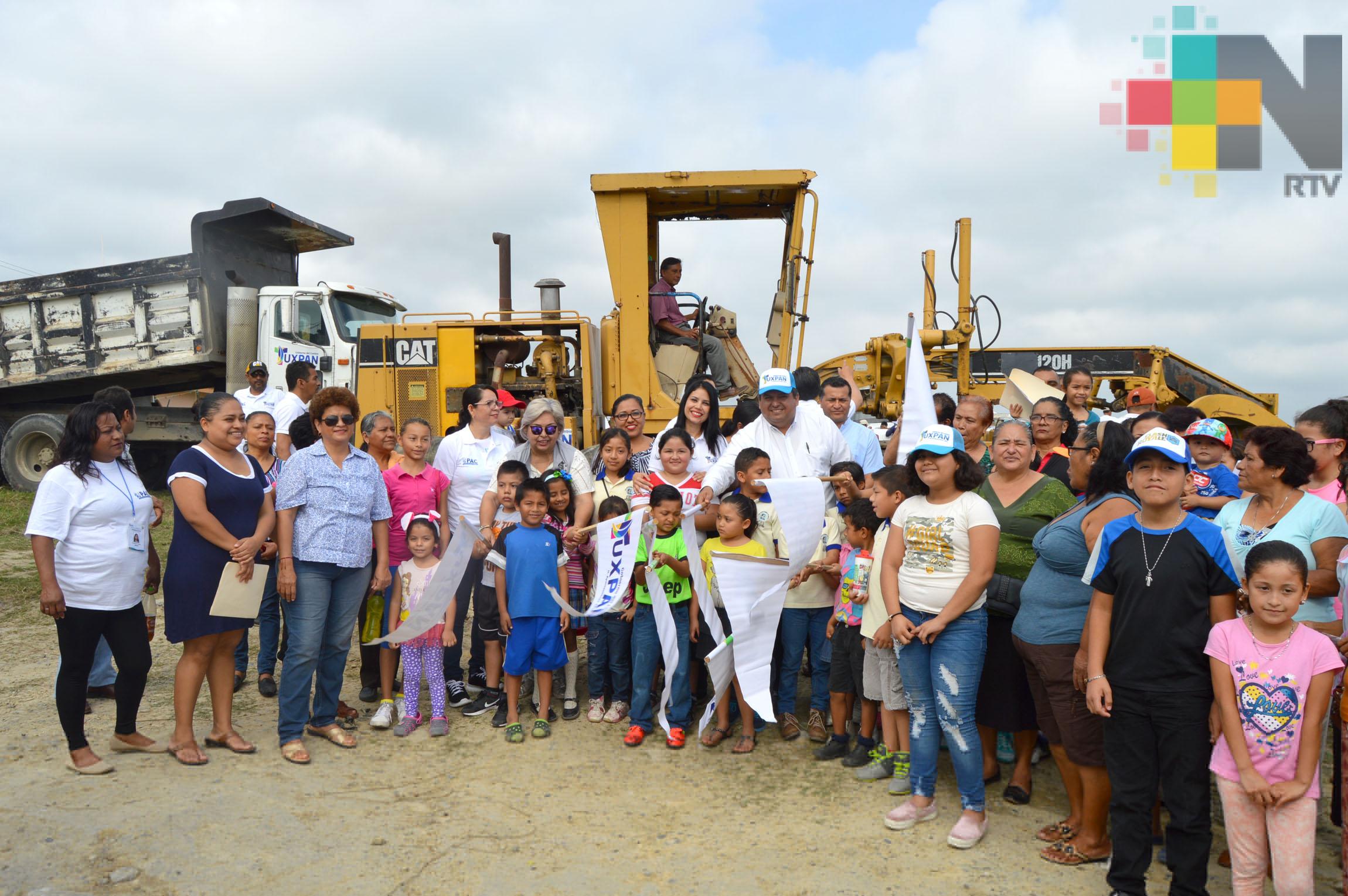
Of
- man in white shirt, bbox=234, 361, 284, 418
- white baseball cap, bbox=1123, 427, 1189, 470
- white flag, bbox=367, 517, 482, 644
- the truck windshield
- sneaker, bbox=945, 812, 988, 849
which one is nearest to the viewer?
white baseball cap, bbox=1123, 427, 1189, 470

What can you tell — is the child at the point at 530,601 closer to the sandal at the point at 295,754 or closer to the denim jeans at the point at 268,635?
the sandal at the point at 295,754

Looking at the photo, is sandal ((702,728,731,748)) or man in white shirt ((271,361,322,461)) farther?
man in white shirt ((271,361,322,461))

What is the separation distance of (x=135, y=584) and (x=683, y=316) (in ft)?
17.2

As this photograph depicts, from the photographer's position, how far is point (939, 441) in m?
3.72

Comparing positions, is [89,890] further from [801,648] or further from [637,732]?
[801,648]

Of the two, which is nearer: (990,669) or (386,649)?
(990,669)

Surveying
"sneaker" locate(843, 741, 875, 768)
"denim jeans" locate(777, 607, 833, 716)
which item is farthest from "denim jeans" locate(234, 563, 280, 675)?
"sneaker" locate(843, 741, 875, 768)

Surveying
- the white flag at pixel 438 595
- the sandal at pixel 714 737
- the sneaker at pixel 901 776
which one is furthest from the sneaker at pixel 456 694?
the sneaker at pixel 901 776

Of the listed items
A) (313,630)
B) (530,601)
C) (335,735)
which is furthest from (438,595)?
(335,735)

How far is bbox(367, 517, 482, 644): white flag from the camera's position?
16.1ft

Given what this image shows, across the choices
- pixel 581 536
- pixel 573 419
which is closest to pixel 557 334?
pixel 573 419

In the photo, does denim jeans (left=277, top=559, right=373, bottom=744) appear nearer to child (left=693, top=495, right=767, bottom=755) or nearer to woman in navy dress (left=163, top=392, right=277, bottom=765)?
woman in navy dress (left=163, top=392, right=277, bottom=765)

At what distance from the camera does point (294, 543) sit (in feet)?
14.9

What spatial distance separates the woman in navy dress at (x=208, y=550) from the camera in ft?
14.0
